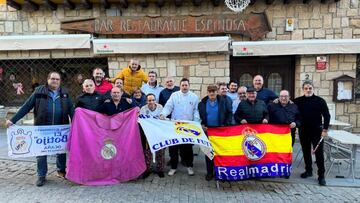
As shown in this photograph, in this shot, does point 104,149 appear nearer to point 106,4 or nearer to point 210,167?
point 210,167

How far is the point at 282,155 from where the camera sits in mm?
4492

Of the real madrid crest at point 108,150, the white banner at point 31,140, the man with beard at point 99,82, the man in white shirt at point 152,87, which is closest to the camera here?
the white banner at point 31,140

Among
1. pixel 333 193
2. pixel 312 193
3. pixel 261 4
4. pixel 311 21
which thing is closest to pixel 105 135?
pixel 312 193

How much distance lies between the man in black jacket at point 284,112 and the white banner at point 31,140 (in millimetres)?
3437

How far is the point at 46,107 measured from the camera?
4.50 meters

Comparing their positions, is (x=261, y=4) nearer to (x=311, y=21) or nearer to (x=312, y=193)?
(x=311, y=21)

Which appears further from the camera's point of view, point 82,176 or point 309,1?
point 309,1

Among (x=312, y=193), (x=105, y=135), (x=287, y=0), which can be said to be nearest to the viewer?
(x=312, y=193)

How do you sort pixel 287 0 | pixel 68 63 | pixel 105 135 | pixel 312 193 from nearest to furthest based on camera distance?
pixel 312 193, pixel 105 135, pixel 287 0, pixel 68 63

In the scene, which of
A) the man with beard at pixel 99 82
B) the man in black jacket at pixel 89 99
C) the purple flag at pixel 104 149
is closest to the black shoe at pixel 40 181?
the purple flag at pixel 104 149

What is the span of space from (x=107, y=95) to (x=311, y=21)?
603 centimetres

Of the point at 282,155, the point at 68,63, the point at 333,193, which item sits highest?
the point at 68,63

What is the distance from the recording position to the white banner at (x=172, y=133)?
4.36 m

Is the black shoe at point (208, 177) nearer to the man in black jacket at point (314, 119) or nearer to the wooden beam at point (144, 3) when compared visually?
the man in black jacket at point (314, 119)
